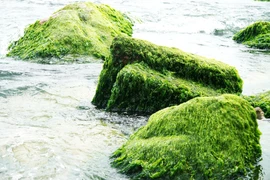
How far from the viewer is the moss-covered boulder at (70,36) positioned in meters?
11.7

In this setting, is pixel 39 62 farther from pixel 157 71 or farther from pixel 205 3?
pixel 205 3

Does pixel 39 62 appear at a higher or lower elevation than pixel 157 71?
lower

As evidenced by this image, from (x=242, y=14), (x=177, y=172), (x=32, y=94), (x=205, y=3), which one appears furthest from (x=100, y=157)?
(x=205, y=3)

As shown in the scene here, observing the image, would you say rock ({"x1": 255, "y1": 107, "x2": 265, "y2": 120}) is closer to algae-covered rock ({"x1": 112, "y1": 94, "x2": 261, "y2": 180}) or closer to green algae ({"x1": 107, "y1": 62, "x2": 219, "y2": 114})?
green algae ({"x1": 107, "y1": 62, "x2": 219, "y2": 114})

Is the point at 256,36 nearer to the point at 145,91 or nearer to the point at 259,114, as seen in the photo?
the point at 259,114

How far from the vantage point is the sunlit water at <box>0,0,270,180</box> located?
17.9 feet

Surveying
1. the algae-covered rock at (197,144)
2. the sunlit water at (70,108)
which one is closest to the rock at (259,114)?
the sunlit water at (70,108)

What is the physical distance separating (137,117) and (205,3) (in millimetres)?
19085

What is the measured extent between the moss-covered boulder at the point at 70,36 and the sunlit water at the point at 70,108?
0.67 meters

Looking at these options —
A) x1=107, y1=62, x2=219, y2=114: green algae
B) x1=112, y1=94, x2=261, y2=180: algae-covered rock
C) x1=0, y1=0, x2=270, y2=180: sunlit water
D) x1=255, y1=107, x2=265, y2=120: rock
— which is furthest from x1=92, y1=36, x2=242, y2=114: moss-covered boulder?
x1=112, y1=94, x2=261, y2=180: algae-covered rock

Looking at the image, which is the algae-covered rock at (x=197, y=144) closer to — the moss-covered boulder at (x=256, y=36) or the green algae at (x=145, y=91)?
the green algae at (x=145, y=91)

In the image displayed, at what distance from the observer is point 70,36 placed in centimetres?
1196

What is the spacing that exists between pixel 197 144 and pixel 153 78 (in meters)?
2.73

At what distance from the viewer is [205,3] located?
24.9 meters
